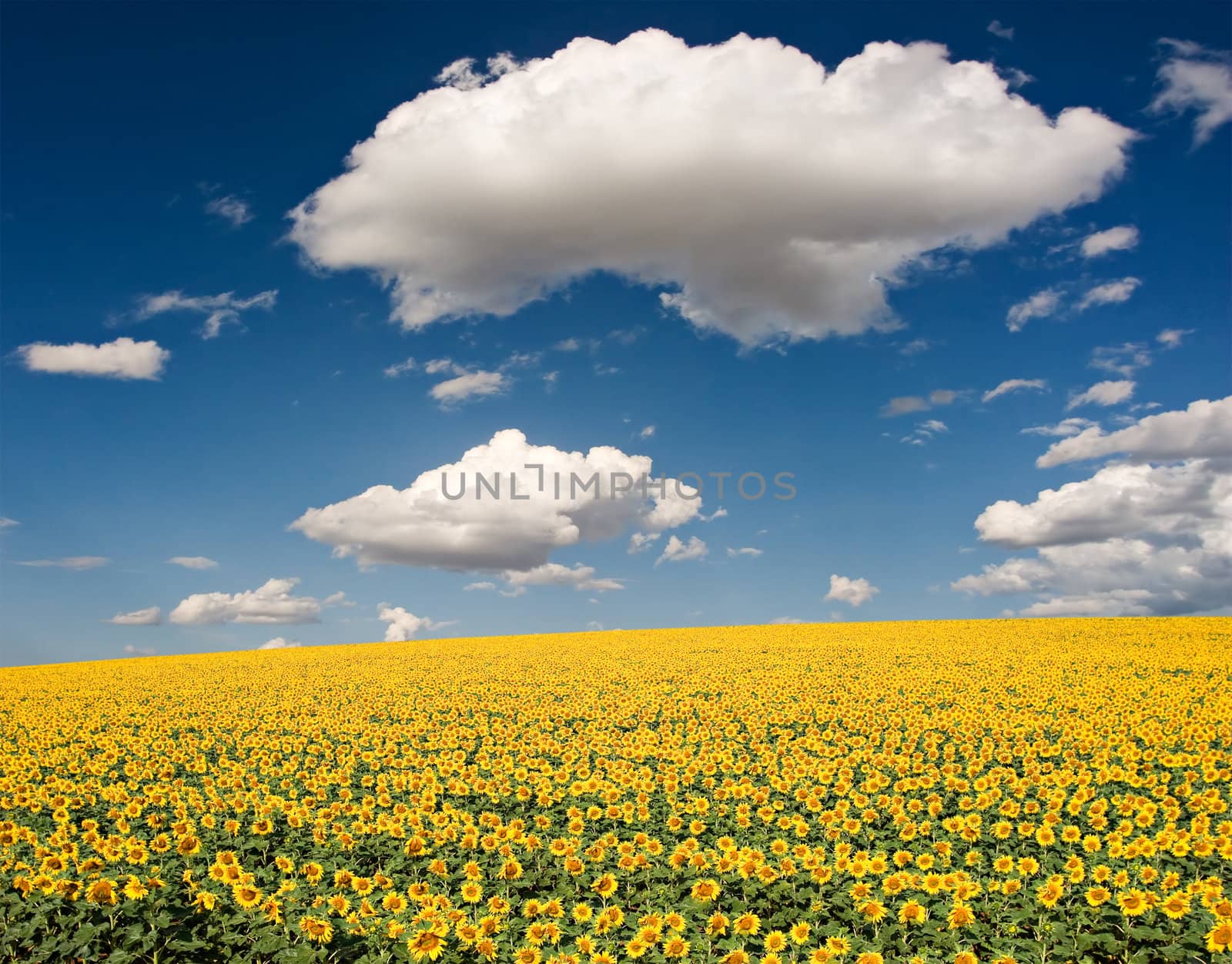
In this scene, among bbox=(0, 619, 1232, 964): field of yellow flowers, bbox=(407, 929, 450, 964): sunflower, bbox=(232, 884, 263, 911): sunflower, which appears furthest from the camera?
bbox=(232, 884, 263, 911): sunflower

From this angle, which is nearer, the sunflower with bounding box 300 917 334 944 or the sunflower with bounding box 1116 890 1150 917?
the sunflower with bounding box 300 917 334 944

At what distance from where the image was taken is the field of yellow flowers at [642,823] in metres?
8.31

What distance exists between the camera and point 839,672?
2881 cm

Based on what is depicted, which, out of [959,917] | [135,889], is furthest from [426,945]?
[959,917]

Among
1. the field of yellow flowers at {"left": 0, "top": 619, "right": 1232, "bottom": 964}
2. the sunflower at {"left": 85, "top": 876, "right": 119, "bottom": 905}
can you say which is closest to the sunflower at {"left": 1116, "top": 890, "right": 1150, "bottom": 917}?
A: the field of yellow flowers at {"left": 0, "top": 619, "right": 1232, "bottom": 964}

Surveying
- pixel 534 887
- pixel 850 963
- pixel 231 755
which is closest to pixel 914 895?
pixel 850 963

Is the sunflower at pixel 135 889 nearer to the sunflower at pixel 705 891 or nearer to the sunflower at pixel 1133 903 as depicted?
the sunflower at pixel 705 891

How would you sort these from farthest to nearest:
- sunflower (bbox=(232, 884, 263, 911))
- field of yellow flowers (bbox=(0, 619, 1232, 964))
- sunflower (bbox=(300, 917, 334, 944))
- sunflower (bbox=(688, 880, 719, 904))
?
sunflower (bbox=(688, 880, 719, 904)) → sunflower (bbox=(232, 884, 263, 911)) → field of yellow flowers (bbox=(0, 619, 1232, 964)) → sunflower (bbox=(300, 917, 334, 944))

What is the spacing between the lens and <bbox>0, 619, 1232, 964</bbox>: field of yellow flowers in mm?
Result: 8312

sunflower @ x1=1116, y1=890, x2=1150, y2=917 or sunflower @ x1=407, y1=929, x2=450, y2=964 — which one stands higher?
sunflower @ x1=407, y1=929, x2=450, y2=964

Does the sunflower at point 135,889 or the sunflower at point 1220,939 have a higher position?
the sunflower at point 135,889

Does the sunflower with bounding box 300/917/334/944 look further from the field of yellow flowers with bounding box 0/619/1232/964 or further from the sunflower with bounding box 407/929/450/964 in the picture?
the sunflower with bounding box 407/929/450/964

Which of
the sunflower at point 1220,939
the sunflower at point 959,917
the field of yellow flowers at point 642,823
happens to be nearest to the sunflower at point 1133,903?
the field of yellow flowers at point 642,823

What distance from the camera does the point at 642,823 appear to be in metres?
12.7
